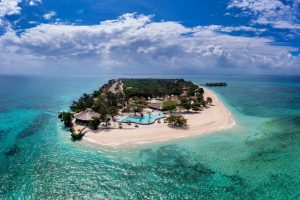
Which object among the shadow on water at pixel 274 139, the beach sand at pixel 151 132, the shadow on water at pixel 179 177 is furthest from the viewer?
the beach sand at pixel 151 132

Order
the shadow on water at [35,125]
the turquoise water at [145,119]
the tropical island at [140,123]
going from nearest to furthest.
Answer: the tropical island at [140,123], the shadow on water at [35,125], the turquoise water at [145,119]

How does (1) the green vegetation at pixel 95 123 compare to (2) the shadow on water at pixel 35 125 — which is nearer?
(2) the shadow on water at pixel 35 125

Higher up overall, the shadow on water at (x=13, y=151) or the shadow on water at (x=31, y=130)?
the shadow on water at (x=31, y=130)

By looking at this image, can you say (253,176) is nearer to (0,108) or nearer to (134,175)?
(134,175)

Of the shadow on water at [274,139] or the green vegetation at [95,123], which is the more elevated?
the green vegetation at [95,123]

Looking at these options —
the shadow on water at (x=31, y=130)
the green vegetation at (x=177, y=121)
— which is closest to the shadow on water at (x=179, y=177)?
the green vegetation at (x=177, y=121)

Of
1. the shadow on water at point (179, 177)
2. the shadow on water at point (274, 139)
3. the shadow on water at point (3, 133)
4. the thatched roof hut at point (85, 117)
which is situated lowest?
the shadow on water at point (179, 177)

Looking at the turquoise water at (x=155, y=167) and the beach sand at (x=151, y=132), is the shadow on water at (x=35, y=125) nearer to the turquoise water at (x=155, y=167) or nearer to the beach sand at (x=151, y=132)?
the turquoise water at (x=155, y=167)

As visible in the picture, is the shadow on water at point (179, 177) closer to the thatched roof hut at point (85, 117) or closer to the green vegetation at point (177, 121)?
the green vegetation at point (177, 121)

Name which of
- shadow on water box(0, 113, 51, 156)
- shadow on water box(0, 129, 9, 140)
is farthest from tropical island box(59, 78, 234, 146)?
shadow on water box(0, 129, 9, 140)

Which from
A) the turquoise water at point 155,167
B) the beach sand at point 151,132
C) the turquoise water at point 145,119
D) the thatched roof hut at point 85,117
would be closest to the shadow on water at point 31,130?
the turquoise water at point 155,167

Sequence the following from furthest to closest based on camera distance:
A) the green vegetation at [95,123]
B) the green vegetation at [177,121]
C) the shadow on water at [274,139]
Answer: the green vegetation at [177,121] → the green vegetation at [95,123] → the shadow on water at [274,139]
